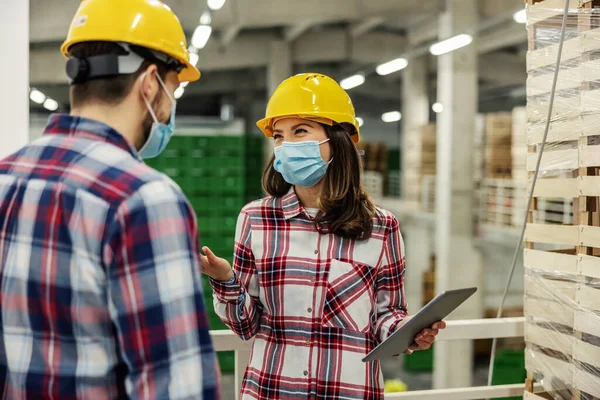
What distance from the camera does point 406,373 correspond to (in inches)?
498

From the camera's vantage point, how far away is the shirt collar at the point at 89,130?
1.13 m

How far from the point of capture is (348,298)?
195 cm

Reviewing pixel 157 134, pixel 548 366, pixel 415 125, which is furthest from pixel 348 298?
pixel 415 125

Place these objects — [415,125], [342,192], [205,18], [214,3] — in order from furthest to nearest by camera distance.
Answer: [415,125]
[205,18]
[214,3]
[342,192]

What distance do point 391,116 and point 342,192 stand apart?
20.3 metres

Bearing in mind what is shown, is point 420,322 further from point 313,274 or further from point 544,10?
point 544,10

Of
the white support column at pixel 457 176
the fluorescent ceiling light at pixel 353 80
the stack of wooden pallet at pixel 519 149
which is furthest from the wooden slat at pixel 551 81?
the fluorescent ceiling light at pixel 353 80

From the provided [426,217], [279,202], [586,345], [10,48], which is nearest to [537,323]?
[586,345]

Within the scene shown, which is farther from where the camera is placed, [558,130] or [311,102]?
[558,130]

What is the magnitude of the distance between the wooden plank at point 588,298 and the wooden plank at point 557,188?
0.36 meters

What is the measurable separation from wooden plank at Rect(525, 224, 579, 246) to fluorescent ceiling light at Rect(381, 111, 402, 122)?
62.7 feet

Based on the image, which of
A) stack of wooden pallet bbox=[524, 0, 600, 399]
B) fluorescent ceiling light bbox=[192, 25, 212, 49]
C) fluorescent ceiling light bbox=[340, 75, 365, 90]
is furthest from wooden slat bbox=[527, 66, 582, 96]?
fluorescent ceiling light bbox=[340, 75, 365, 90]

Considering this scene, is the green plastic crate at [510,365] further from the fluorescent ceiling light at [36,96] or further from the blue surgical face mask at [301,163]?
the blue surgical face mask at [301,163]

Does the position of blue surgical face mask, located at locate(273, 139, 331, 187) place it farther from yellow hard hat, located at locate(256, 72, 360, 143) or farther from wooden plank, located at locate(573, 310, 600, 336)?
wooden plank, located at locate(573, 310, 600, 336)
